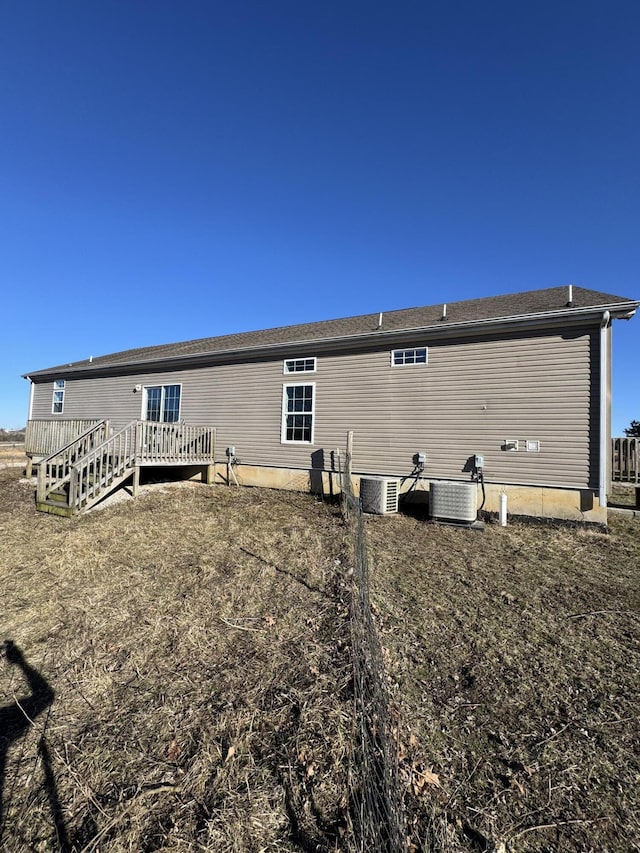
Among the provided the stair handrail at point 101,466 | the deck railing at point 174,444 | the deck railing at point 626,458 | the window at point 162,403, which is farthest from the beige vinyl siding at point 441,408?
the stair handrail at point 101,466

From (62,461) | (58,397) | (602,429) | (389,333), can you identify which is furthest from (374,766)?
(58,397)

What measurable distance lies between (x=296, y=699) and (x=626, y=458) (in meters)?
10.6

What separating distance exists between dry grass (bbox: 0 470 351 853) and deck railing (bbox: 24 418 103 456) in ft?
17.6

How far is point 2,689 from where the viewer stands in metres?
2.90

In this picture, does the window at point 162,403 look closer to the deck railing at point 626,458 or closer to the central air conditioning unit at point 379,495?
the central air conditioning unit at point 379,495

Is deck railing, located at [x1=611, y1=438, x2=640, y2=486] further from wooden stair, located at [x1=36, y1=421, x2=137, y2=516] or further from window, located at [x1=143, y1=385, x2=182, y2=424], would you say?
window, located at [x1=143, y1=385, x2=182, y2=424]

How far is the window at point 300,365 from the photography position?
1090cm

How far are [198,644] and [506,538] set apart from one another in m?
5.64

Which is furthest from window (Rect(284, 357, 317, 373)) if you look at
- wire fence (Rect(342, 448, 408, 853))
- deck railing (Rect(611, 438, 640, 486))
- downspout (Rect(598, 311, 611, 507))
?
wire fence (Rect(342, 448, 408, 853))

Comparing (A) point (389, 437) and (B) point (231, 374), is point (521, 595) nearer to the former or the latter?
(A) point (389, 437)

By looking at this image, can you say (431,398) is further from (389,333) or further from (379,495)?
(379,495)

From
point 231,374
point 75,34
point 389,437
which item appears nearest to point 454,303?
point 389,437

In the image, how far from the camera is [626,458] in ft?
32.0

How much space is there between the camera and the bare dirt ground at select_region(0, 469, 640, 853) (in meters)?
1.86
